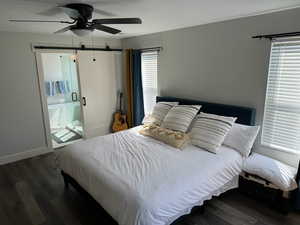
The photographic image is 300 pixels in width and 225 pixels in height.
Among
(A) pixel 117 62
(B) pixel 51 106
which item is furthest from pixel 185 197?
(B) pixel 51 106

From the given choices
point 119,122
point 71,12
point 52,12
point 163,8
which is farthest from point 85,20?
point 119,122

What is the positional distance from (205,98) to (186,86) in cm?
45

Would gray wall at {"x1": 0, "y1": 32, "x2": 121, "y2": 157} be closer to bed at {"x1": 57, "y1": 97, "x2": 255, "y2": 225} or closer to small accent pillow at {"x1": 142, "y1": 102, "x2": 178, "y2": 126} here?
bed at {"x1": 57, "y1": 97, "x2": 255, "y2": 225}

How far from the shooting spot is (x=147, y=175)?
2010 mm

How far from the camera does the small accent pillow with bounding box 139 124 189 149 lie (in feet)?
8.93

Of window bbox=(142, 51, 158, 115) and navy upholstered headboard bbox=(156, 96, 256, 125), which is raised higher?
window bbox=(142, 51, 158, 115)

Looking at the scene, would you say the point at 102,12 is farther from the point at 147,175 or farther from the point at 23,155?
the point at 23,155

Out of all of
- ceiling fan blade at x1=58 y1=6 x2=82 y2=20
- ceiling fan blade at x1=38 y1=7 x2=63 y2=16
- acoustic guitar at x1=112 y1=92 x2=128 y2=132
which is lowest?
acoustic guitar at x1=112 y1=92 x2=128 y2=132

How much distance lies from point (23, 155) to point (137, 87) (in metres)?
2.58

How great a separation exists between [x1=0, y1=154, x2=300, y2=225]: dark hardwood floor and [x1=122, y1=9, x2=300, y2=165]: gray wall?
0.77 m

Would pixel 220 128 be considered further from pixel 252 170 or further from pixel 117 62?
pixel 117 62

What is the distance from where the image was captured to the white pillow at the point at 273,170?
7.44 feet

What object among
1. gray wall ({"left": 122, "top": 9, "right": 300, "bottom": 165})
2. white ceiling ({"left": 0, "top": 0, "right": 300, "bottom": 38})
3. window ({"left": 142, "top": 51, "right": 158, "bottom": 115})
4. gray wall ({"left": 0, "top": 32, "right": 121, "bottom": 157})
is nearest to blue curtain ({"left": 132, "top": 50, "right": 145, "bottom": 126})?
window ({"left": 142, "top": 51, "right": 158, "bottom": 115})

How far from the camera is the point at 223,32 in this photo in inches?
118
